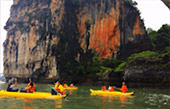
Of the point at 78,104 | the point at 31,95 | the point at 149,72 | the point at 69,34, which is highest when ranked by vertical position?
the point at 69,34

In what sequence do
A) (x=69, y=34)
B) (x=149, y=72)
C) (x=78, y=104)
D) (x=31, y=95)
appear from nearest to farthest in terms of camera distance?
1. (x=78, y=104)
2. (x=31, y=95)
3. (x=149, y=72)
4. (x=69, y=34)

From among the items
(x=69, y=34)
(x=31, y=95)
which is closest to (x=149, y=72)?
(x=31, y=95)

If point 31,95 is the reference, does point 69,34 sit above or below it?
above

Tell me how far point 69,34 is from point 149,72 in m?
25.3

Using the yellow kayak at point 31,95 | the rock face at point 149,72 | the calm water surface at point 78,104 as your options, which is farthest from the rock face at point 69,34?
the calm water surface at point 78,104

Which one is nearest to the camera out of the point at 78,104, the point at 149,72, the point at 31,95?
the point at 78,104

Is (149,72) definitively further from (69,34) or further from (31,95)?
(69,34)

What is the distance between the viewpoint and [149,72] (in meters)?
32.1

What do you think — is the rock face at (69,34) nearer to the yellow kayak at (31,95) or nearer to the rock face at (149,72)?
the rock face at (149,72)

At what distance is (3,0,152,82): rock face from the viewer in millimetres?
48406

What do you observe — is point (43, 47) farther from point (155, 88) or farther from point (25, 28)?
point (155, 88)

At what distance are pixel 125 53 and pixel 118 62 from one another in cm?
402

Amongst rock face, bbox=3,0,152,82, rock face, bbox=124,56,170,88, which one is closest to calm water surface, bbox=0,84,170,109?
rock face, bbox=124,56,170,88

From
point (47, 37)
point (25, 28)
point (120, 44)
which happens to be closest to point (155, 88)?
point (120, 44)
